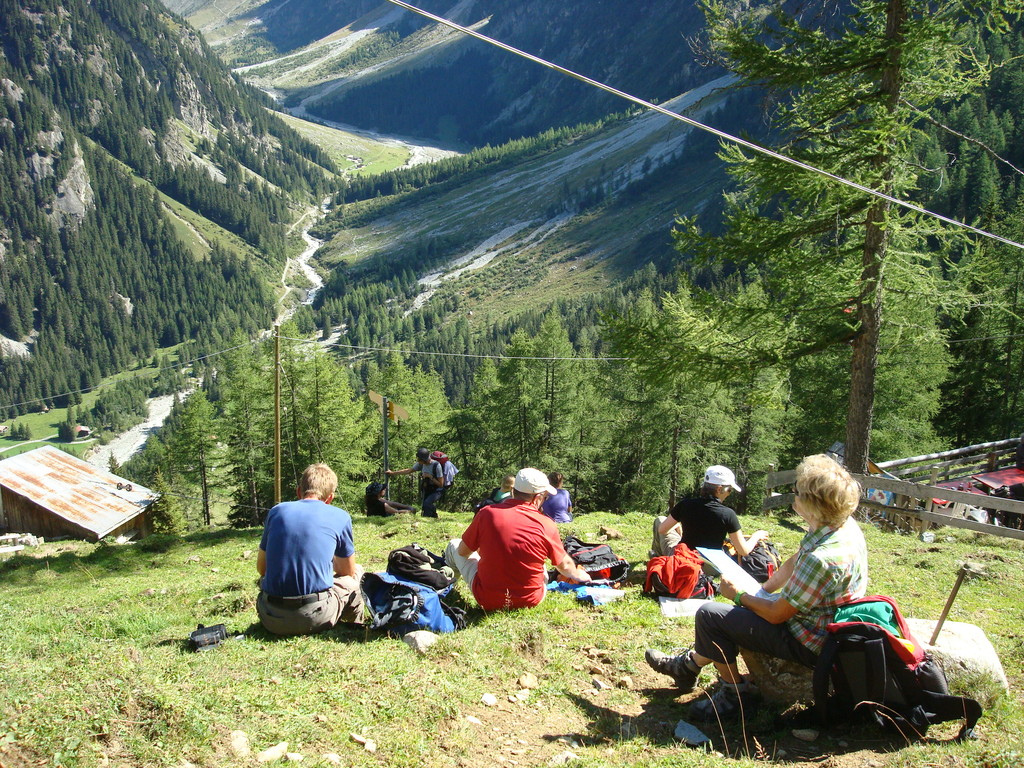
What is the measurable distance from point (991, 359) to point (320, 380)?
32.6 metres

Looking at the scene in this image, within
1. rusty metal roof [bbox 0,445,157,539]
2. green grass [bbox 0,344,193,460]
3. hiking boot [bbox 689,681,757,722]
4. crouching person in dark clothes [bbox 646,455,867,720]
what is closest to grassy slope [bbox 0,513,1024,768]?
hiking boot [bbox 689,681,757,722]

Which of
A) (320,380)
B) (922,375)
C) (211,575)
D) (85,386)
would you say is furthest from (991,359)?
(85,386)

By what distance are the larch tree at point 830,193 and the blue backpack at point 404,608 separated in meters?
6.89

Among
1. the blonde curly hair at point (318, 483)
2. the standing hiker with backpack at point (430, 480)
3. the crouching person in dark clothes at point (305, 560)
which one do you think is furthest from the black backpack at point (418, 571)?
the standing hiker with backpack at point (430, 480)

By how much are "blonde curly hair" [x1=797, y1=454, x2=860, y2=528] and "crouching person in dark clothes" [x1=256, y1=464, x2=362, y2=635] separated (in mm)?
3780

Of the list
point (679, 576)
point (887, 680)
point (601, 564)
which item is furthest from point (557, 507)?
point (887, 680)

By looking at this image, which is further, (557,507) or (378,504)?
(378,504)

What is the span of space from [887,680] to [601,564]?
4.15 m

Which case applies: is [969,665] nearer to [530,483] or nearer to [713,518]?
[713,518]

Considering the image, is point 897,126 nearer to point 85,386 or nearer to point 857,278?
point 857,278

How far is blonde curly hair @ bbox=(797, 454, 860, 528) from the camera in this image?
4.37 metres

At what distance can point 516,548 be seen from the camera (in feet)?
21.2

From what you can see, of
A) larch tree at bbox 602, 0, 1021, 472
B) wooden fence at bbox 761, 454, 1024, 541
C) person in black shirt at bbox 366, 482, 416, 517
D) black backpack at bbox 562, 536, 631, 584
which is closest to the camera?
black backpack at bbox 562, 536, 631, 584

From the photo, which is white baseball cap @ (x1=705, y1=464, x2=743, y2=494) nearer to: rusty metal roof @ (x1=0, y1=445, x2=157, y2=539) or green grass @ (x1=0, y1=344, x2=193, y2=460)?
rusty metal roof @ (x1=0, y1=445, x2=157, y2=539)
